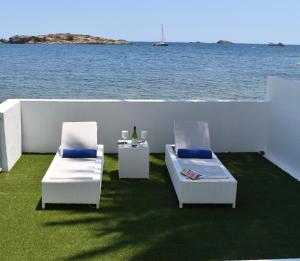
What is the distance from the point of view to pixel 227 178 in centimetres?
703

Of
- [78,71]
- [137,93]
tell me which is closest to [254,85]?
[137,93]

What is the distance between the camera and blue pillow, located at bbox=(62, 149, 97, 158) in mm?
8023

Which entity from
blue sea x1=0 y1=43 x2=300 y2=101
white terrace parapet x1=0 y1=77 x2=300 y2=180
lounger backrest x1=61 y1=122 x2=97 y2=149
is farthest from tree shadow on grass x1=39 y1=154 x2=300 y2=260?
blue sea x1=0 y1=43 x2=300 y2=101

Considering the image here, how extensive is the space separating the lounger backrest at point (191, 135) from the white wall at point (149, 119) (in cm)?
105

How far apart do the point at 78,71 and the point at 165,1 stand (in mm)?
19302

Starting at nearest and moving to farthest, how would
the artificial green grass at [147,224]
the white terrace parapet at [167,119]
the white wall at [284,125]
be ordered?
the artificial green grass at [147,224]
the white wall at [284,125]
the white terrace parapet at [167,119]

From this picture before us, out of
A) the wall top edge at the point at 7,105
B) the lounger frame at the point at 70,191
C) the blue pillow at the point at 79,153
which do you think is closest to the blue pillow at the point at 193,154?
the blue pillow at the point at 79,153

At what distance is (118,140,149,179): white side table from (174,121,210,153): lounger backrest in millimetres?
678

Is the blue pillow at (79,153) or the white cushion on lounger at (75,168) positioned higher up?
the blue pillow at (79,153)

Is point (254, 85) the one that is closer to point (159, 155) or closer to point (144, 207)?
point (159, 155)

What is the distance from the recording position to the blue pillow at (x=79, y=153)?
316 inches

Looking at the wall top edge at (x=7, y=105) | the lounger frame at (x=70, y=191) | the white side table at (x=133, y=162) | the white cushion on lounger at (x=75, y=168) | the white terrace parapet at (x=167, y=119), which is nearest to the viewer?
the lounger frame at (x=70, y=191)

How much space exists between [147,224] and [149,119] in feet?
13.0

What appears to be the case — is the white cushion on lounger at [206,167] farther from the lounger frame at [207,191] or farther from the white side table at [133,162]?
the white side table at [133,162]
